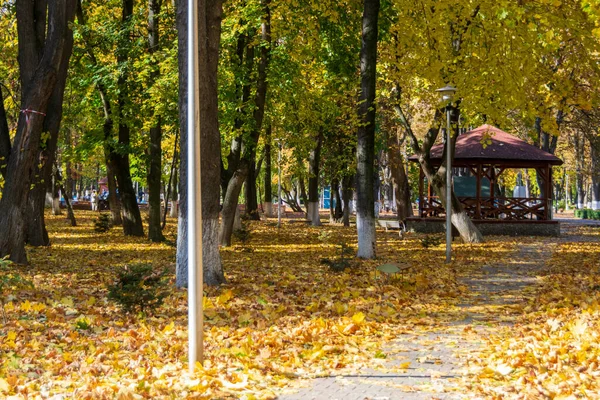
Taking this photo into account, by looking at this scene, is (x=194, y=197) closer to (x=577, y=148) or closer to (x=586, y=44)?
(x=586, y=44)

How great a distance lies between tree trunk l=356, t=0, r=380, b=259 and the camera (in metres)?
18.0

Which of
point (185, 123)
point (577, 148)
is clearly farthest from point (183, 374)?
point (577, 148)

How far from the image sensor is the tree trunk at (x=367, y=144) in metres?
18.0

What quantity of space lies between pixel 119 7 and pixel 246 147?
10.3 meters

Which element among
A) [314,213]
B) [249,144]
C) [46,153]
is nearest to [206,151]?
[46,153]

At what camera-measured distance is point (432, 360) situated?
763 cm

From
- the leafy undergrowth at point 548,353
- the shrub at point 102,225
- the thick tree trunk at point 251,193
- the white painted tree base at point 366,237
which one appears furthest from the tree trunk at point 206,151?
the thick tree trunk at point 251,193

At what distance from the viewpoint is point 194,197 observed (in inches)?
277

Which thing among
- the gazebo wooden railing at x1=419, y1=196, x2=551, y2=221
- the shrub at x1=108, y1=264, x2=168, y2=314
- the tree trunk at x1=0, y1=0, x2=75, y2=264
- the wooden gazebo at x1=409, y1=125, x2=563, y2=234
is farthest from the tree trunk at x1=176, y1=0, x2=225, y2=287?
the gazebo wooden railing at x1=419, y1=196, x2=551, y2=221

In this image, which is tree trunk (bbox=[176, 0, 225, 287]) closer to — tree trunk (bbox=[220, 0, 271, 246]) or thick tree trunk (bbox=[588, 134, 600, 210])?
tree trunk (bbox=[220, 0, 271, 246])

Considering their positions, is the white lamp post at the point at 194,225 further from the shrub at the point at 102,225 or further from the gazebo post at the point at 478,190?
the gazebo post at the point at 478,190

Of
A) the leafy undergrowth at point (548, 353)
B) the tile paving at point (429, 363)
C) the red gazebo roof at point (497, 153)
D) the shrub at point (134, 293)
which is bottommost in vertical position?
the tile paving at point (429, 363)

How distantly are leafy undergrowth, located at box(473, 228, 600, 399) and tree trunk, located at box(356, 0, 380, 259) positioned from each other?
21.3 ft

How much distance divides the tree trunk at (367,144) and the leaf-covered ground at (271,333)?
1.97 metres
